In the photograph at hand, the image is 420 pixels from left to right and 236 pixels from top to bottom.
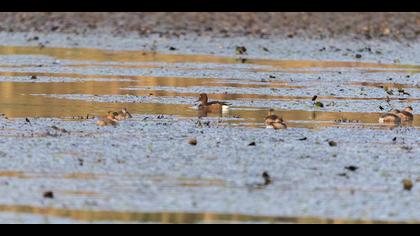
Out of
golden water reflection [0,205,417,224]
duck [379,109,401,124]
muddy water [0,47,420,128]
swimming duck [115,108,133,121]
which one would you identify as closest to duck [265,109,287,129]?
muddy water [0,47,420,128]

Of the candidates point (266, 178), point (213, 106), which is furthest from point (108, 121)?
point (266, 178)

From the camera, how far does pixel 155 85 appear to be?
2292 cm

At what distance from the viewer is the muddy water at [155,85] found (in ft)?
60.2

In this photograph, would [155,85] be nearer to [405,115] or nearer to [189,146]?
[405,115]

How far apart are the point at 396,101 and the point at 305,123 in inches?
153

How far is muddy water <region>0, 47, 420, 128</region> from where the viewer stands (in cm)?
1836

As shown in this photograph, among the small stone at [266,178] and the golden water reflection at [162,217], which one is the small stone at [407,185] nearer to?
the small stone at [266,178]

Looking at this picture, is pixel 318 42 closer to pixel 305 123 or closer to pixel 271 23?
pixel 271 23

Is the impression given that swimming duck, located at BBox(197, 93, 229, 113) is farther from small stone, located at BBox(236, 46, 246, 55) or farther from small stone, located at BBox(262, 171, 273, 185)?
small stone, located at BBox(236, 46, 246, 55)

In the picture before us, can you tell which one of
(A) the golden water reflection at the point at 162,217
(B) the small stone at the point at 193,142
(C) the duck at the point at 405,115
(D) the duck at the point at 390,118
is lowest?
(A) the golden water reflection at the point at 162,217

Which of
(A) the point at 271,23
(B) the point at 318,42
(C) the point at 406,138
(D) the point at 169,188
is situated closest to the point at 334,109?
(C) the point at 406,138

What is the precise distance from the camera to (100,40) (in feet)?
113

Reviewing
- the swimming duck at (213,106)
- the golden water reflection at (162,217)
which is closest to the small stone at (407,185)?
the golden water reflection at (162,217)

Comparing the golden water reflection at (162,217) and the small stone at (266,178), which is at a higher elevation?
the small stone at (266,178)
